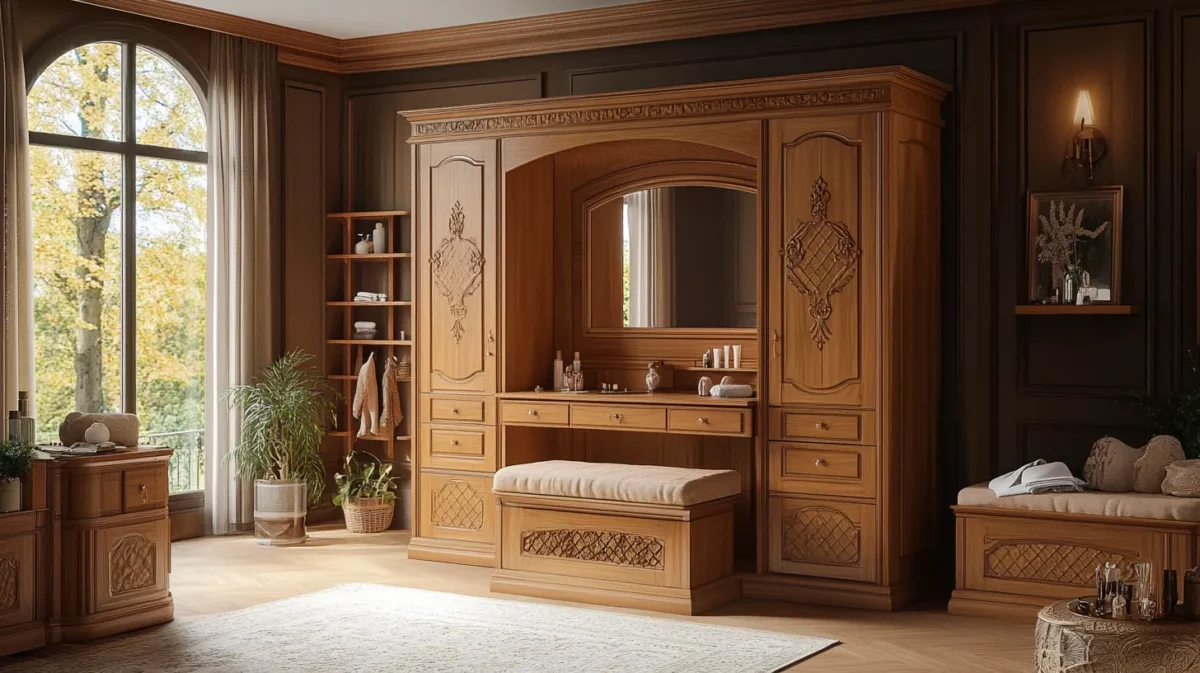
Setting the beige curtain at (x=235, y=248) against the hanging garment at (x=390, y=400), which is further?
the hanging garment at (x=390, y=400)

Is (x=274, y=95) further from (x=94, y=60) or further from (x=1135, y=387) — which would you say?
(x=1135, y=387)

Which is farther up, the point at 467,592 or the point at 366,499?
the point at 366,499

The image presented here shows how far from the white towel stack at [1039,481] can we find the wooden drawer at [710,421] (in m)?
1.13

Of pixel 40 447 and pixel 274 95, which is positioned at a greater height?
pixel 274 95

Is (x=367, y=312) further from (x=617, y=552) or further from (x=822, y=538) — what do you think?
(x=822, y=538)

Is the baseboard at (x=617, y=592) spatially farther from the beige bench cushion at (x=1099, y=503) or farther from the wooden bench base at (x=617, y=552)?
the beige bench cushion at (x=1099, y=503)

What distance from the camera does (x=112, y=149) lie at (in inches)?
283

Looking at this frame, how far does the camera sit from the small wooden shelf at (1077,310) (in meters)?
5.84

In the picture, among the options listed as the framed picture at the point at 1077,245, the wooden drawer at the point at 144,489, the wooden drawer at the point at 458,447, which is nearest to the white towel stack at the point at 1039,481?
the framed picture at the point at 1077,245

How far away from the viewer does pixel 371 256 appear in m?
7.94

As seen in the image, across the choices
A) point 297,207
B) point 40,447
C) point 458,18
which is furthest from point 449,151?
point 40,447

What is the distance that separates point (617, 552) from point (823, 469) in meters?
1.00

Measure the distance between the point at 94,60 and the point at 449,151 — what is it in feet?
6.40

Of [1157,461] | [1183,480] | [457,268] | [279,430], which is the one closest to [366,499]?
[279,430]
